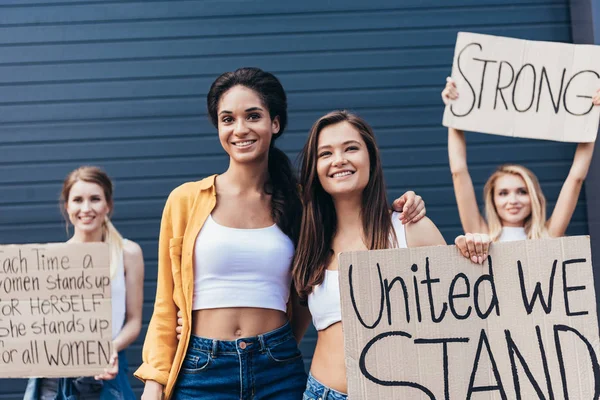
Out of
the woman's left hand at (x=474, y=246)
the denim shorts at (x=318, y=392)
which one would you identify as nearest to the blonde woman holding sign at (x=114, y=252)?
the denim shorts at (x=318, y=392)

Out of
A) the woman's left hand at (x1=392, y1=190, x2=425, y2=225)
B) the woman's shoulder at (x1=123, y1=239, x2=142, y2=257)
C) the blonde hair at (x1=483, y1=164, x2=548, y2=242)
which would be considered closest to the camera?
the woman's left hand at (x1=392, y1=190, x2=425, y2=225)

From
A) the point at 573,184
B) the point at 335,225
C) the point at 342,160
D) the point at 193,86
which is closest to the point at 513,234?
the point at 573,184

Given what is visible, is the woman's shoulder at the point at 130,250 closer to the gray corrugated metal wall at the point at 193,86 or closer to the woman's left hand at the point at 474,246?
the gray corrugated metal wall at the point at 193,86

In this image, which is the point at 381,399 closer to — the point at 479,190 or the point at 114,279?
the point at 114,279

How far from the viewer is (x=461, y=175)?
13.7 ft

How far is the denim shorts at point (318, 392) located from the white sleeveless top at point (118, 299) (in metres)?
1.84

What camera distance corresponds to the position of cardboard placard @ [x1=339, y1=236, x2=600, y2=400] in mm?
2350

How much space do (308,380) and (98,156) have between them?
3.50 metres

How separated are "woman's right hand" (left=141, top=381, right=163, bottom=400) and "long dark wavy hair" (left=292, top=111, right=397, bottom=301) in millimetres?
615

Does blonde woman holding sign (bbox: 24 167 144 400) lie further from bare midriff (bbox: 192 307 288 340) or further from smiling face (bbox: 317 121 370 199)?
smiling face (bbox: 317 121 370 199)

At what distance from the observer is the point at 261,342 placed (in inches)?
111

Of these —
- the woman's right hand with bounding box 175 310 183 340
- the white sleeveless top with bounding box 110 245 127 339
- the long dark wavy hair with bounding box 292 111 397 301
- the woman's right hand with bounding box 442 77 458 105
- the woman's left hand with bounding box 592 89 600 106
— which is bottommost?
the woman's right hand with bounding box 175 310 183 340

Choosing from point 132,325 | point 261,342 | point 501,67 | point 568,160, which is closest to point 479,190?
point 568,160

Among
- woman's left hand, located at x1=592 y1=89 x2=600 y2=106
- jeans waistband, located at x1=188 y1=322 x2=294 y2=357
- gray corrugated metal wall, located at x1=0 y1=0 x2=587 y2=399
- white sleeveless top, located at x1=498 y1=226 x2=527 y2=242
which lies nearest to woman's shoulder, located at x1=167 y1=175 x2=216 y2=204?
jeans waistband, located at x1=188 y1=322 x2=294 y2=357
